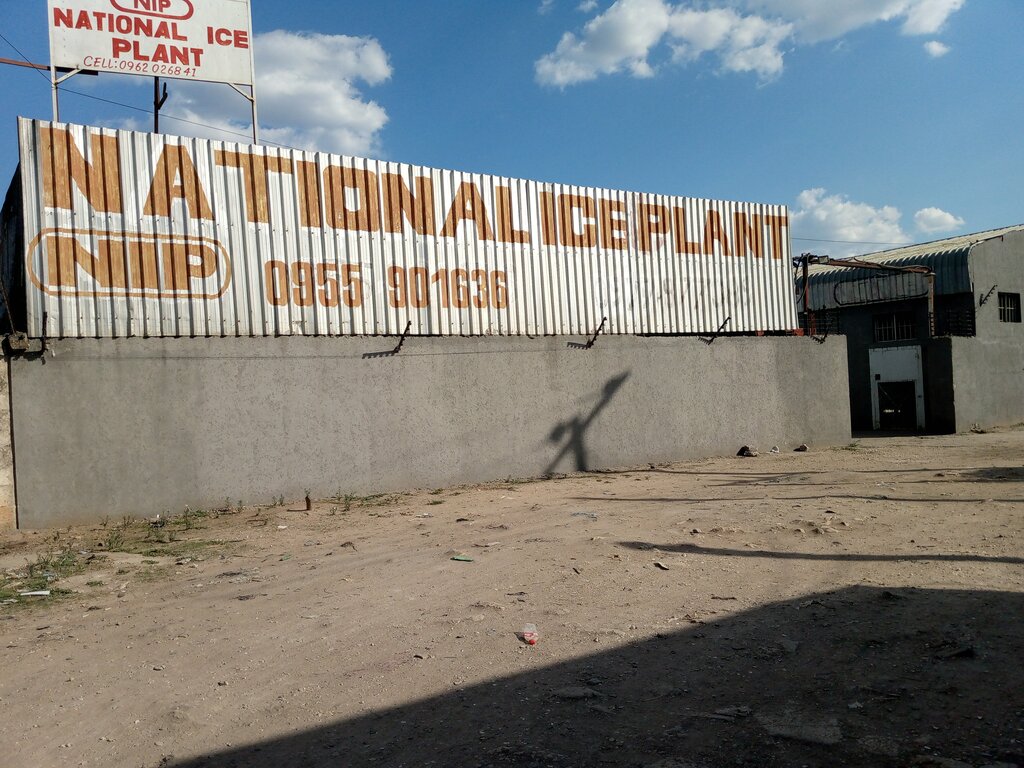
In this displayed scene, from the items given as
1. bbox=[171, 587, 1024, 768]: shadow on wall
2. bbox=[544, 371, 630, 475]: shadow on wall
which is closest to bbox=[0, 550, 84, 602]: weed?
bbox=[171, 587, 1024, 768]: shadow on wall

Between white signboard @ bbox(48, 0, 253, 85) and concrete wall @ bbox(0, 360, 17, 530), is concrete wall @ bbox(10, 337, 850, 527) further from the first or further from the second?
white signboard @ bbox(48, 0, 253, 85)

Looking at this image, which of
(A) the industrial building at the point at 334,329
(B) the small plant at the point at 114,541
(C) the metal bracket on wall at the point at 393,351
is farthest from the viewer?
(C) the metal bracket on wall at the point at 393,351

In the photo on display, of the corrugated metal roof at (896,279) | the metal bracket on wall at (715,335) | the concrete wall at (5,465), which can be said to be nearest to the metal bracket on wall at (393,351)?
the concrete wall at (5,465)

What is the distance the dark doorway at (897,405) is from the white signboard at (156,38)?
65.7ft

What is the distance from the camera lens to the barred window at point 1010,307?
25172mm

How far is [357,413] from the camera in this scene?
39.4 ft

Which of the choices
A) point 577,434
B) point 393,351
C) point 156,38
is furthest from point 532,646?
point 156,38

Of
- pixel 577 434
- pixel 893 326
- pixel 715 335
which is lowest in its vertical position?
pixel 577 434

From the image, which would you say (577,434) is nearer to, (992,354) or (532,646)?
(532,646)

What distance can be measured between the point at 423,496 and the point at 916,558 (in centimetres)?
705

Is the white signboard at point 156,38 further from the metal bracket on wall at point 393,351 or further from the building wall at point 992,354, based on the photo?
the building wall at point 992,354

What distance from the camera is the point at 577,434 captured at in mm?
14281

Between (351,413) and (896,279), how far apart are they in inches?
775

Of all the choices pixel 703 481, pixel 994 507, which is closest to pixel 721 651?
pixel 994 507
